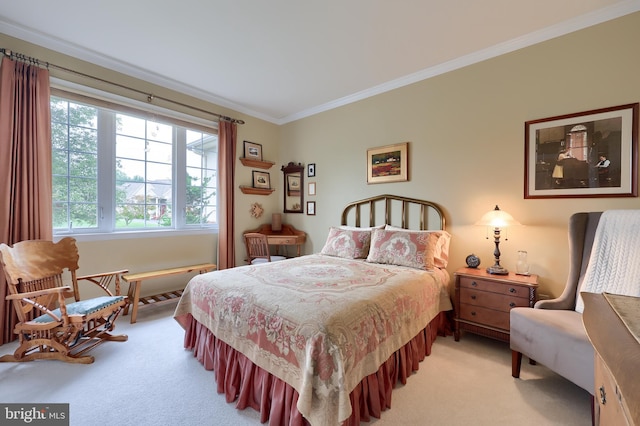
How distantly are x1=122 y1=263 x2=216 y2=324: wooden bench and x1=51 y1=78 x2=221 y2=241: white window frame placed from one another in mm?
493

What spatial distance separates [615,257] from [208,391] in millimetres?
3013

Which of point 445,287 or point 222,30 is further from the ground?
point 222,30

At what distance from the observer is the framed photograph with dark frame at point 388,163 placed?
331 centimetres

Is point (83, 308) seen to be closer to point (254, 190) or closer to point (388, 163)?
point (254, 190)

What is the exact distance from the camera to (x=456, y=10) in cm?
213

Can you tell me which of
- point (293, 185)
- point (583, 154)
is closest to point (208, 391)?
point (293, 185)

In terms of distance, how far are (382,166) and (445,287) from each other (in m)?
1.68

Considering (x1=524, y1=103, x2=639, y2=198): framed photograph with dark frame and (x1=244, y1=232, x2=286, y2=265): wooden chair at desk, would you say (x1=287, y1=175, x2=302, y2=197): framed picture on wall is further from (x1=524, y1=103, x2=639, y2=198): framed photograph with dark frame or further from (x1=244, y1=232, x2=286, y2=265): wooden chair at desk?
(x1=524, y1=103, x2=639, y2=198): framed photograph with dark frame

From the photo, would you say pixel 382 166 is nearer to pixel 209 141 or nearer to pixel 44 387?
pixel 209 141

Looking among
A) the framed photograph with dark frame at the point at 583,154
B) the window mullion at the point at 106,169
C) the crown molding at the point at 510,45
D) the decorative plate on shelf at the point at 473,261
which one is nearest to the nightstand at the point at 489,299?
the decorative plate on shelf at the point at 473,261

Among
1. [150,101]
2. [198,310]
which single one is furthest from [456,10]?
[150,101]

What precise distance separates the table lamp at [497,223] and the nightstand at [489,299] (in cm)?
7

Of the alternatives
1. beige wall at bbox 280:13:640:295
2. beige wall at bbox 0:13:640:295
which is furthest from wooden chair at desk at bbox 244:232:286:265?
beige wall at bbox 280:13:640:295

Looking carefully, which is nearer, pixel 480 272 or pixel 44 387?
pixel 44 387
